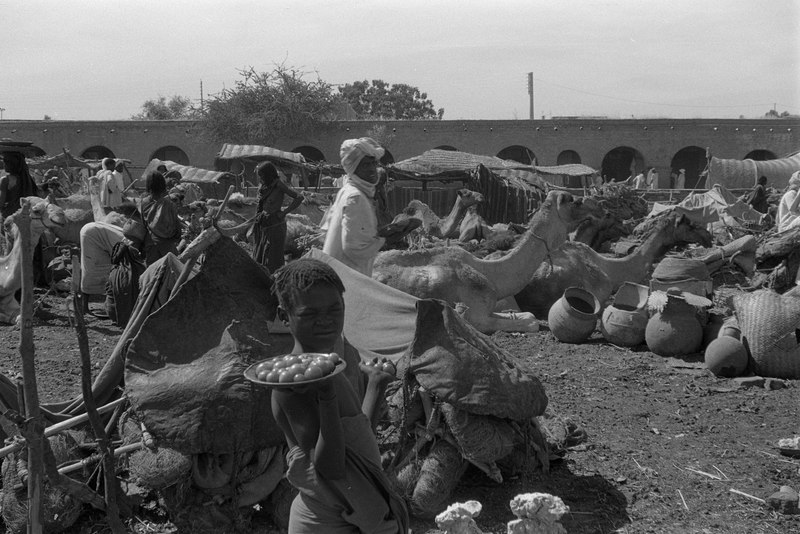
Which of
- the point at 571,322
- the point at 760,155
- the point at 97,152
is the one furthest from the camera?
the point at 97,152

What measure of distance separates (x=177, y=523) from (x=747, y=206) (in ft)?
57.0

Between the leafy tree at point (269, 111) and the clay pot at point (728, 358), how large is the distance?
3244 centimetres

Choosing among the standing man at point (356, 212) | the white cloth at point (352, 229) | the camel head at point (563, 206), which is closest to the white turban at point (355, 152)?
the standing man at point (356, 212)

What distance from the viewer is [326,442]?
2.09 meters

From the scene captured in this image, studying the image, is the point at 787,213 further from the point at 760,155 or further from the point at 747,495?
the point at 760,155

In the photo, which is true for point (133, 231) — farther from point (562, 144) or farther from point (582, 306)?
point (562, 144)

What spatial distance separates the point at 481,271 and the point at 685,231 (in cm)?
420

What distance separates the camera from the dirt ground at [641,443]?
3.93 metres

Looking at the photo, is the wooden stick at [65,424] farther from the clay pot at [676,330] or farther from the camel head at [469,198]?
the camel head at [469,198]

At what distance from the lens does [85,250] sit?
30.0ft

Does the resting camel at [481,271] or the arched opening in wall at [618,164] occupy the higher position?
the arched opening in wall at [618,164]

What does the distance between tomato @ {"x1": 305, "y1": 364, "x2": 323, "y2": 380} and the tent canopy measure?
2733 cm

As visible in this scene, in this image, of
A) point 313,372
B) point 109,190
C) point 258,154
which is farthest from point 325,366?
point 258,154

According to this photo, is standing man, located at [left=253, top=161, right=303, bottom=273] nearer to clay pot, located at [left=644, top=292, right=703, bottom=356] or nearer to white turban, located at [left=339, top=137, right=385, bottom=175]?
white turban, located at [left=339, top=137, right=385, bottom=175]
